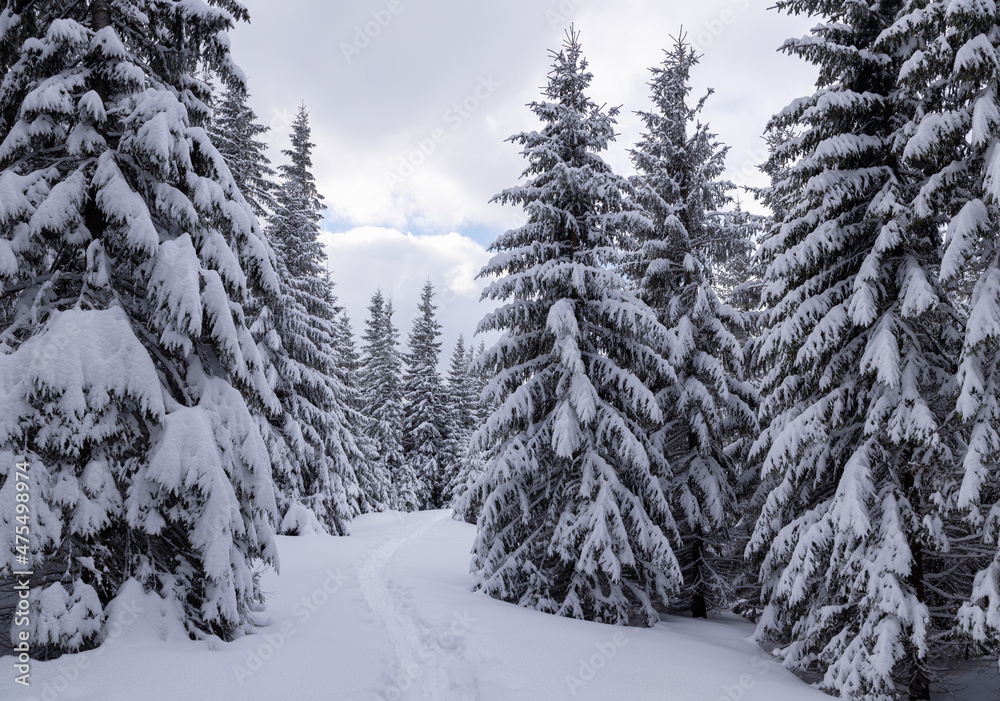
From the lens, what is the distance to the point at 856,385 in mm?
8750

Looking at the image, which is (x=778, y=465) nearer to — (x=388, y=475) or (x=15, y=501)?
(x=15, y=501)

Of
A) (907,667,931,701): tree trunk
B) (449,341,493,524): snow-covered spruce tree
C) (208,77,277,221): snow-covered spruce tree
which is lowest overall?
(907,667,931,701): tree trunk

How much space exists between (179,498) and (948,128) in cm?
1132

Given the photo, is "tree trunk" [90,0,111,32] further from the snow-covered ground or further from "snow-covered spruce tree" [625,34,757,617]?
"snow-covered spruce tree" [625,34,757,617]

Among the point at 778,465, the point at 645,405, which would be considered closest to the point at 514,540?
the point at 645,405

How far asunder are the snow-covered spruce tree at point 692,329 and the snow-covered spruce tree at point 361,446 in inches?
673

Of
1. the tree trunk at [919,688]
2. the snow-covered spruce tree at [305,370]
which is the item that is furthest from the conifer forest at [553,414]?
the snow-covered spruce tree at [305,370]

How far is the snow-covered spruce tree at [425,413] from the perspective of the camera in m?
42.1

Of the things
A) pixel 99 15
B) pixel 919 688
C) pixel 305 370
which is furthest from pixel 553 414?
pixel 305 370

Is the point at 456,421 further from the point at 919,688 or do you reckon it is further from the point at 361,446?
the point at 919,688

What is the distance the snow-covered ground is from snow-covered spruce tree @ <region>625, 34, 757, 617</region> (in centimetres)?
236

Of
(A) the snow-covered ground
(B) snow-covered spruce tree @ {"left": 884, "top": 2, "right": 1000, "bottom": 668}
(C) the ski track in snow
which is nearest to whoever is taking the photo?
(A) the snow-covered ground

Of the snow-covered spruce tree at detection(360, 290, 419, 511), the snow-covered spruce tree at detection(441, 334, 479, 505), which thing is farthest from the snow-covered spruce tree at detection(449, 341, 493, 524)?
the snow-covered spruce tree at detection(360, 290, 419, 511)

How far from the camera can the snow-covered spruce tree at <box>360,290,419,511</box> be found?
38.4 metres
